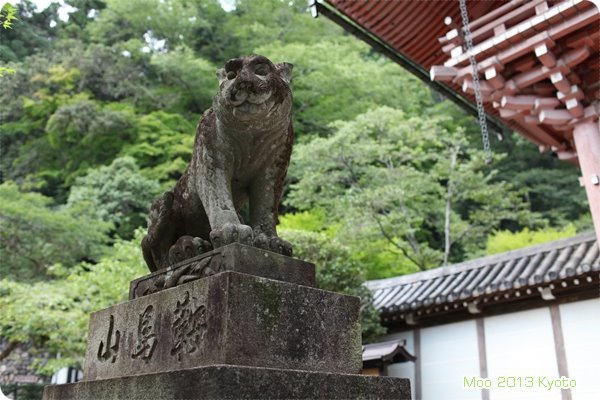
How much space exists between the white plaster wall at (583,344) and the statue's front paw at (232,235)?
7362 millimetres

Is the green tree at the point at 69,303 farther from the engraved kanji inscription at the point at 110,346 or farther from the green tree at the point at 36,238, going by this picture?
the engraved kanji inscription at the point at 110,346

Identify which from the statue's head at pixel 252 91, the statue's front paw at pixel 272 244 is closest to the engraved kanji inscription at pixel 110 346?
the statue's front paw at pixel 272 244

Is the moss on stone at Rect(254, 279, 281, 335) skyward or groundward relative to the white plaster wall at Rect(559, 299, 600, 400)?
groundward

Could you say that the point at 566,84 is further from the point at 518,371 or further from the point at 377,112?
the point at 377,112

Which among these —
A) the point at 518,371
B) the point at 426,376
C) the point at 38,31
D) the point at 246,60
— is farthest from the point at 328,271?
the point at 38,31

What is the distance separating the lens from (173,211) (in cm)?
312

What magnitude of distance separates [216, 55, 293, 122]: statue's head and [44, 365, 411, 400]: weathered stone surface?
1306mm

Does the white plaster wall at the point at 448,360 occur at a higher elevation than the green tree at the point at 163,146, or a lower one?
lower

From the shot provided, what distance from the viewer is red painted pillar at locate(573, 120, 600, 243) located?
5.58m

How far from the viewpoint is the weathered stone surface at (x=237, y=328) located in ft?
7.13

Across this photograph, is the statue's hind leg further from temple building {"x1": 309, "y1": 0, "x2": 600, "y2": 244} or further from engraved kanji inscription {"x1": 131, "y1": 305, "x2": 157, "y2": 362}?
temple building {"x1": 309, "y1": 0, "x2": 600, "y2": 244}

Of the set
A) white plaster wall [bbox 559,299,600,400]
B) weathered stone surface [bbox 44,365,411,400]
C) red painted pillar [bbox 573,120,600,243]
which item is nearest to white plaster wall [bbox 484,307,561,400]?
white plaster wall [bbox 559,299,600,400]

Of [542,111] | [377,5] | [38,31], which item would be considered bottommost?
[542,111]

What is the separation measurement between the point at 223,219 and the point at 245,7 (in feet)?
71.5
